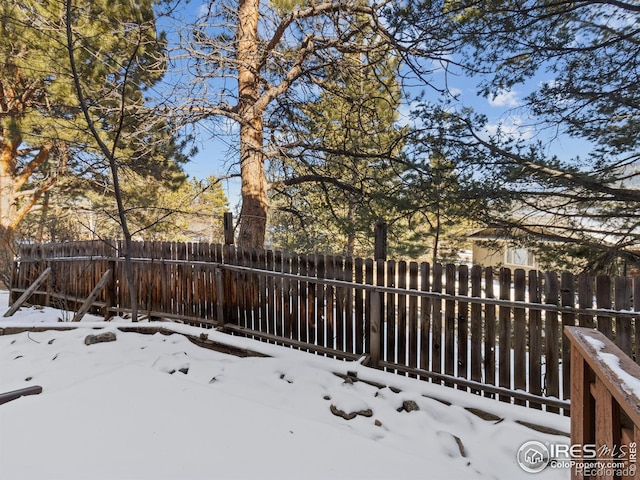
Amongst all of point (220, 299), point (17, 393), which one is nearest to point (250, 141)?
point (220, 299)

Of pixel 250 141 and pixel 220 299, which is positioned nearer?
pixel 220 299

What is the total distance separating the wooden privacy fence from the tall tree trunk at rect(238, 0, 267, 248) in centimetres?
129

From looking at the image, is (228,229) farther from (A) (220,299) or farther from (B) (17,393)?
(B) (17,393)

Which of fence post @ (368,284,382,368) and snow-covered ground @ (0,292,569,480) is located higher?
fence post @ (368,284,382,368)

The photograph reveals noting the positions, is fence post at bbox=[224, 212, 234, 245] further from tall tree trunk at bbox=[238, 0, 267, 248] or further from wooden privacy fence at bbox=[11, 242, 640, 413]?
tall tree trunk at bbox=[238, 0, 267, 248]

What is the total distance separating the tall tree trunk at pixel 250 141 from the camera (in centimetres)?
536

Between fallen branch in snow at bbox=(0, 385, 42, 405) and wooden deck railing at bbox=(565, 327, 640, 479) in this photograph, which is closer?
wooden deck railing at bbox=(565, 327, 640, 479)

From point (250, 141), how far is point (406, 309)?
13.0 feet

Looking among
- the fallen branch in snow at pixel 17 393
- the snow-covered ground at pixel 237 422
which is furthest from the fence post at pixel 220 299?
the fallen branch in snow at pixel 17 393

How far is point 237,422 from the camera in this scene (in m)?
2.22

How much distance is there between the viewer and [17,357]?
11.2ft

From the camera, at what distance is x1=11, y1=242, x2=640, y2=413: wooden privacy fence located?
2559 mm

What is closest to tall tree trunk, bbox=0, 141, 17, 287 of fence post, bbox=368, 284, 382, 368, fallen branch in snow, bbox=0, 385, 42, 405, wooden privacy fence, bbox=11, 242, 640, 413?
wooden privacy fence, bbox=11, 242, 640, 413

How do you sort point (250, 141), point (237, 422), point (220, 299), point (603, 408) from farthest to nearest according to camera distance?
point (250, 141) → point (220, 299) → point (237, 422) → point (603, 408)
